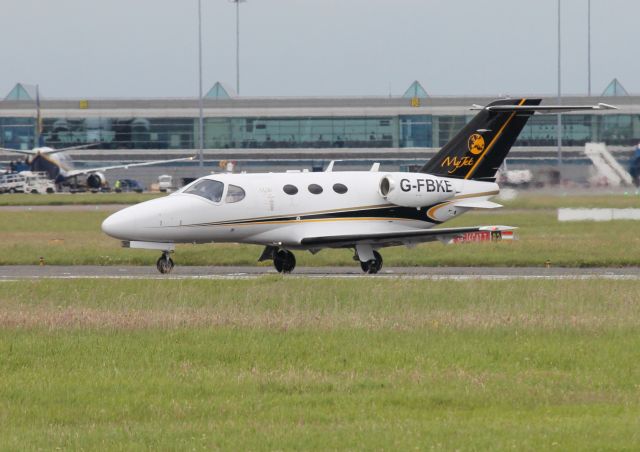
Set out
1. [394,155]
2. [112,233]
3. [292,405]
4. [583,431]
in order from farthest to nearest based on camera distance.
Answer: [394,155] → [112,233] → [292,405] → [583,431]

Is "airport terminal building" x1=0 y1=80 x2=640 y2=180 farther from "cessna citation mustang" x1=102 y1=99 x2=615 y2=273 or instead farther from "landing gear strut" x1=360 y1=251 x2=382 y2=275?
"landing gear strut" x1=360 y1=251 x2=382 y2=275

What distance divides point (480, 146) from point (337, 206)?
4.03 meters

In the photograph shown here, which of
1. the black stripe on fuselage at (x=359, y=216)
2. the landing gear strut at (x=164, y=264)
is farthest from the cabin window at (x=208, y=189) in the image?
the landing gear strut at (x=164, y=264)

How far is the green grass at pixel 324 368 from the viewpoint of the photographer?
11.0 m

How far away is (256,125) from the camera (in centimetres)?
12025

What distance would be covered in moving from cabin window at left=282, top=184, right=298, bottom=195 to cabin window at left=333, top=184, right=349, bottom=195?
923 millimetres

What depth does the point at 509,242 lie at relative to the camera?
→ 121ft

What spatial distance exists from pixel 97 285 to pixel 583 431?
46.7ft

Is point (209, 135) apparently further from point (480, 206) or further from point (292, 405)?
point (292, 405)

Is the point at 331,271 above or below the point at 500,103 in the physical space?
below

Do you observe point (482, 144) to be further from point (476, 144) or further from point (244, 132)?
point (244, 132)

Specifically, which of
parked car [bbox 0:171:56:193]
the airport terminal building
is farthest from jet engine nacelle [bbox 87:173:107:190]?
the airport terminal building

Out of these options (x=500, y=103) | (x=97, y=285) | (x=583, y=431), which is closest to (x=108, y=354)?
(x=583, y=431)

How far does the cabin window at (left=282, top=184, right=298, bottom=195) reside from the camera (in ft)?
95.4
